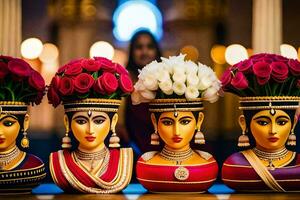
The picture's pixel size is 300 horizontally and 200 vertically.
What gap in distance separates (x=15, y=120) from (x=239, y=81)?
0.71m

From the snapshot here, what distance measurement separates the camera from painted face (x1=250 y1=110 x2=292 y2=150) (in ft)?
5.94

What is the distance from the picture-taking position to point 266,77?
1.78 meters

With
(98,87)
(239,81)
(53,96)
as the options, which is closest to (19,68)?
(53,96)

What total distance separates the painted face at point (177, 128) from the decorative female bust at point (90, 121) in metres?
0.15

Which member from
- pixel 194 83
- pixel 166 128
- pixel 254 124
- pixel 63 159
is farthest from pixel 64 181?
pixel 254 124

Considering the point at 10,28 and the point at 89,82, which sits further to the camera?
the point at 10,28

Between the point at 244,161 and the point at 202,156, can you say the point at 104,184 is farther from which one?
the point at 244,161

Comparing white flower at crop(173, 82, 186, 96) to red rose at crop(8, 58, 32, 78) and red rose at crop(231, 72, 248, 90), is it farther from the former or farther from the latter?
red rose at crop(8, 58, 32, 78)

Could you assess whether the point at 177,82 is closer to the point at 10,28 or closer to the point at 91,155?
the point at 91,155

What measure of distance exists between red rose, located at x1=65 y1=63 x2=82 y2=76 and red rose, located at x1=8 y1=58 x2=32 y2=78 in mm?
118

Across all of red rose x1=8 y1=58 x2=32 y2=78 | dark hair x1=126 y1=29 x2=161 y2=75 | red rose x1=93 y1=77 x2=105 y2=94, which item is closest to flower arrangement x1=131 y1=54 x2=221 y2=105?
red rose x1=93 y1=77 x2=105 y2=94

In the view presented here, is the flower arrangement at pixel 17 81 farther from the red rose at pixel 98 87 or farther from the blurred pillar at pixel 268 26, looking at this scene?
the blurred pillar at pixel 268 26

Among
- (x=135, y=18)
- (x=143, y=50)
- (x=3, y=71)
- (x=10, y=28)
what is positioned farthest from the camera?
(x=135, y=18)

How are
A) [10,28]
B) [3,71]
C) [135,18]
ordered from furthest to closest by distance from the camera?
[135,18] → [10,28] → [3,71]
